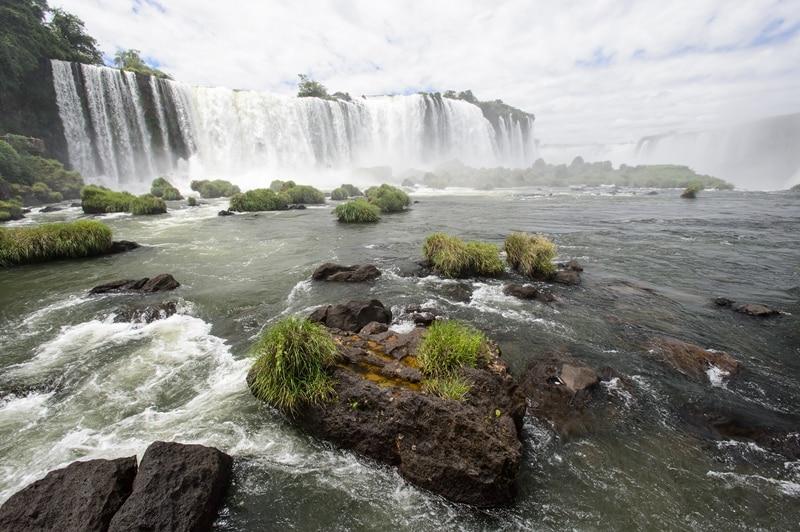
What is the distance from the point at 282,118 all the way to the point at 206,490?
70.3 metres

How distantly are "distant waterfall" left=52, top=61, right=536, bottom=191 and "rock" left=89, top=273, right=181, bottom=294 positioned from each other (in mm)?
48196

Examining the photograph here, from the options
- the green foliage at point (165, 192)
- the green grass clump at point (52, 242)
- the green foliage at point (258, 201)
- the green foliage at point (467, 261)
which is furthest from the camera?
the green foliage at point (165, 192)

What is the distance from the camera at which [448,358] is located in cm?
638

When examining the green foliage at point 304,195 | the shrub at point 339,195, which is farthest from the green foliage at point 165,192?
the shrub at point 339,195

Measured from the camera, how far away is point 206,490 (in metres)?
4.42

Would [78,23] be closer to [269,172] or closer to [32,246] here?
[269,172]

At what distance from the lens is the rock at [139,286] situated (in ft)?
40.6

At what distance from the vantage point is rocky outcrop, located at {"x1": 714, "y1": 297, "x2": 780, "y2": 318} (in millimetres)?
10289

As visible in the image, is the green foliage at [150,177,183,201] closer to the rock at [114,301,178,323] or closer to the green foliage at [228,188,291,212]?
the green foliage at [228,188,291,212]

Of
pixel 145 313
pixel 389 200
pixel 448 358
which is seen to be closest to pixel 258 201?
pixel 389 200

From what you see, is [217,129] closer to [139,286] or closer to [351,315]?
[139,286]

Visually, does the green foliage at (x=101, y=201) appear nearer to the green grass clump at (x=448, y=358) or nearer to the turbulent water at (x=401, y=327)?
the turbulent water at (x=401, y=327)

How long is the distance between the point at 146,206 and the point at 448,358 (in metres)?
35.0

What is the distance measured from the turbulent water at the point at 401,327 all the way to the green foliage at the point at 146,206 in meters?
16.0
